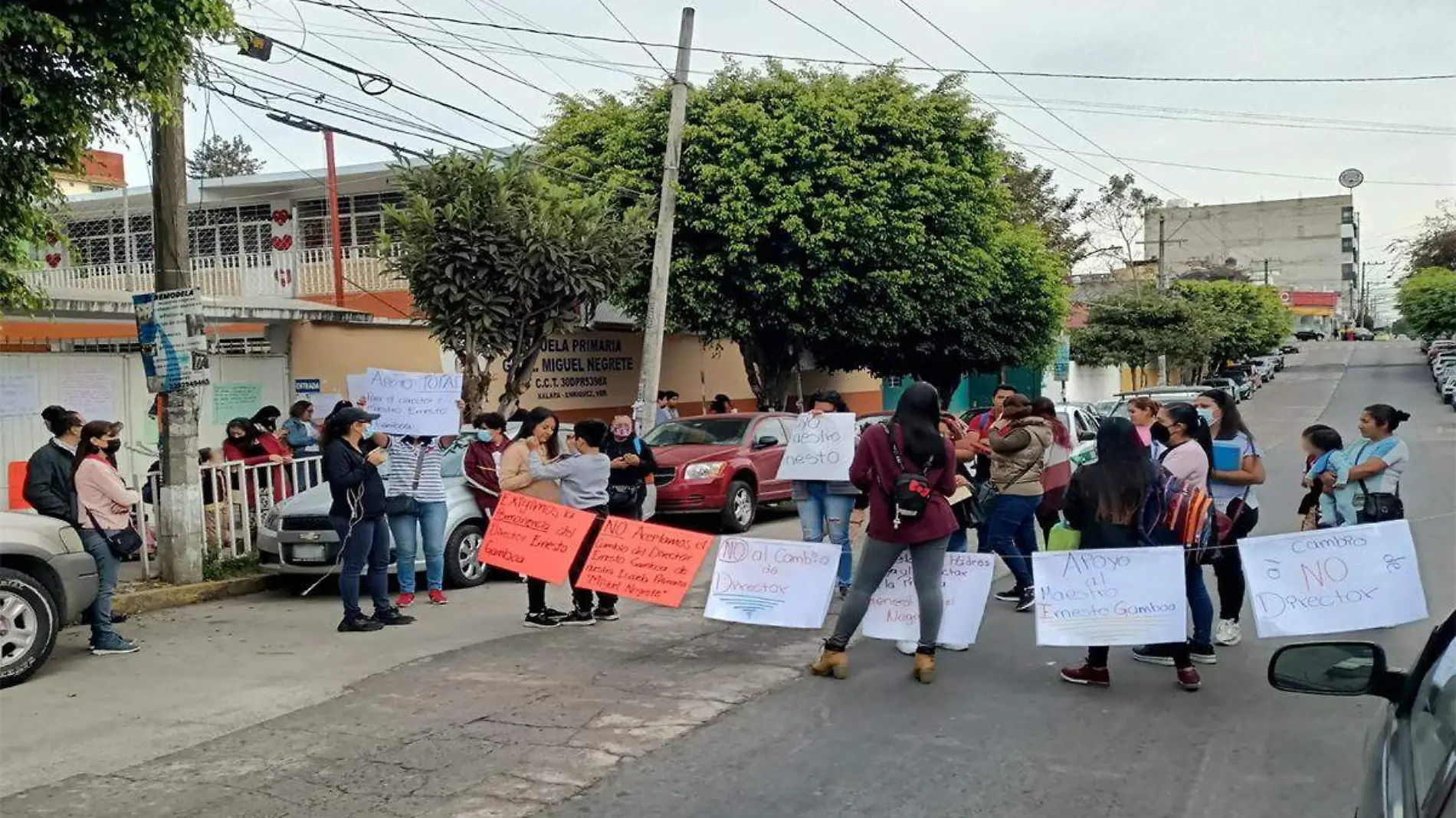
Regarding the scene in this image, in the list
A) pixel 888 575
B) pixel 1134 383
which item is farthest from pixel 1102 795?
pixel 1134 383

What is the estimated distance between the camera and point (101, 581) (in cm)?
775

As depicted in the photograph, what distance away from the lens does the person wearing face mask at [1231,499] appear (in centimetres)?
723

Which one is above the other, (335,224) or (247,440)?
(335,224)

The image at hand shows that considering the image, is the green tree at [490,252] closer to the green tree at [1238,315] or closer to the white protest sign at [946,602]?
the white protest sign at [946,602]

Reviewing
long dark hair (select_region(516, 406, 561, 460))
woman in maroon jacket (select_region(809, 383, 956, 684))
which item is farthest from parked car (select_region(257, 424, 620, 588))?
woman in maroon jacket (select_region(809, 383, 956, 684))

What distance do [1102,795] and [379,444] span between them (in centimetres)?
616

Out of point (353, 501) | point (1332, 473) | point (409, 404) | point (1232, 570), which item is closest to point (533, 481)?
point (353, 501)

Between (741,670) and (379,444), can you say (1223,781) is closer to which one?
(741,670)

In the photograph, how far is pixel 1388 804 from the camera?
2.23 m

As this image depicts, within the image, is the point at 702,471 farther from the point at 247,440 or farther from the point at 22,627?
the point at 22,627

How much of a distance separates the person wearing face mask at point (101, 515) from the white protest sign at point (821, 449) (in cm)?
463

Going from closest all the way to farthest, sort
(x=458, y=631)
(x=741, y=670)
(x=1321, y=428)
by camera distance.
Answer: (x=741, y=670)
(x=1321, y=428)
(x=458, y=631)

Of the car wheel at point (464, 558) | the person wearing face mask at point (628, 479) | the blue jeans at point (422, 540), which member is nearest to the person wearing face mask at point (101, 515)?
the blue jeans at point (422, 540)

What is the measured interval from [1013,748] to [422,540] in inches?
218
